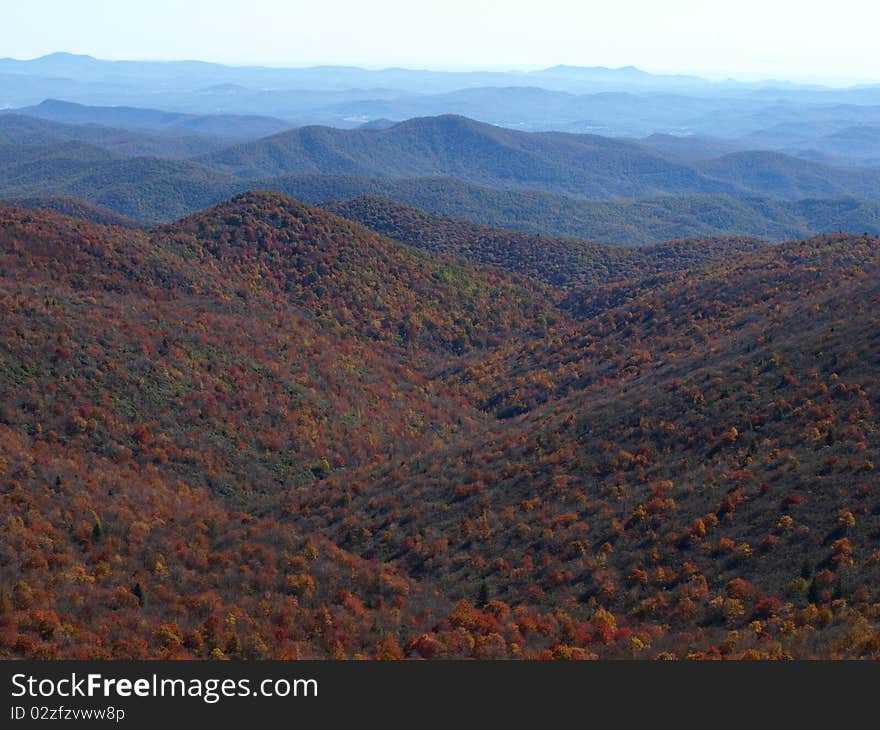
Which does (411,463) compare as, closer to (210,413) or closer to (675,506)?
(210,413)

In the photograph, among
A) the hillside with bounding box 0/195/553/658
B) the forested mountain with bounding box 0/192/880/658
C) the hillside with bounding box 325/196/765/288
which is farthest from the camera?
the hillside with bounding box 325/196/765/288

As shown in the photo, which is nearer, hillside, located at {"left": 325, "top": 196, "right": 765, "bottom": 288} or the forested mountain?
the forested mountain

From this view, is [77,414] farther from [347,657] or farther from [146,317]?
[347,657]

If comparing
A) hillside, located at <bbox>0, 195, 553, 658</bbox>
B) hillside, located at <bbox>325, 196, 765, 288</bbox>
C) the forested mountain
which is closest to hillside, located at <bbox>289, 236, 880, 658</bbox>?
the forested mountain

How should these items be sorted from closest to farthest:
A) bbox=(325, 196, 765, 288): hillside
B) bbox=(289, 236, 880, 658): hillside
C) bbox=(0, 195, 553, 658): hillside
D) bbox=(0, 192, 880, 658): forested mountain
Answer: bbox=(289, 236, 880, 658): hillside, bbox=(0, 192, 880, 658): forested mountain, bbox=(0, 195, 553, 658): hillside, bbox=(325, 196, 765, 288): hillside

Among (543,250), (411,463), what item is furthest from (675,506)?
(543,250)

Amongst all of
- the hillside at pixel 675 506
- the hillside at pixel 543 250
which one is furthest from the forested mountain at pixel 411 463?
the hillside at pixel 543 250

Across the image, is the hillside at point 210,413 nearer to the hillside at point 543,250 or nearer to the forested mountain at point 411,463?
the forested mountain at point 411,463

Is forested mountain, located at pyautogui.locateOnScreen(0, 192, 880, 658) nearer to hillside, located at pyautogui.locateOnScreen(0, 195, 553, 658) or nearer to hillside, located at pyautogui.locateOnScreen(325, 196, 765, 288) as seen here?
hillside, located at pyautogui.locateOnScreen(0, 195, 553, 658)

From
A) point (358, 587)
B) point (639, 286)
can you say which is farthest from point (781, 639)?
point (639, 286)

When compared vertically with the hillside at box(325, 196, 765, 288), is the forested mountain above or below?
below
